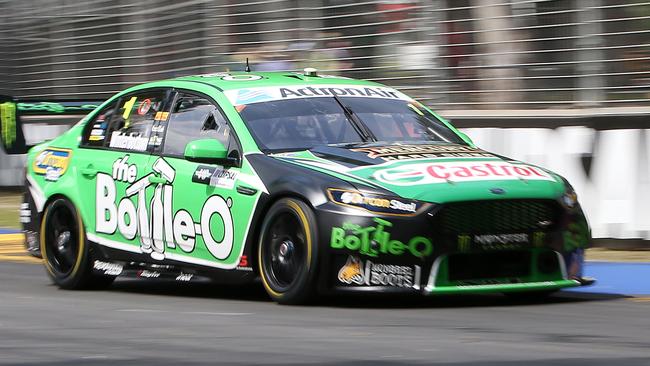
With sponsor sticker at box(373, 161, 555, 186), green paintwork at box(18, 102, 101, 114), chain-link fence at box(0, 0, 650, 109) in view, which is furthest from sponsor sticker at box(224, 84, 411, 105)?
green paintwork at box(18, 102, 101, 114)

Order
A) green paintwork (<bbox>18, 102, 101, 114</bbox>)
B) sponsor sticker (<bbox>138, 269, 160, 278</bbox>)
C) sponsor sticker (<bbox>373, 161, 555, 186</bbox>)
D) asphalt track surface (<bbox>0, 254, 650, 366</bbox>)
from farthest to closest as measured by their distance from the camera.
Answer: green paintwork (<bbox>18, 102, 101, 114</bbox>), sponsor sticker (<bbox>138, 269, 160, 278</bbox>), sponsor sticker (<bbox>373, 161, 555, 186</bbox>), asphalt track surface (<bbox>0, 254, 650, 366</bbox>)

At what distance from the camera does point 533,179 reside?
8258 millimetres

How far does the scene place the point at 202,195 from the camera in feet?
29.1

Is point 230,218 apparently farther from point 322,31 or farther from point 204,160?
point 322,31

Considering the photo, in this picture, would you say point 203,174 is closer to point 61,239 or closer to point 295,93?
point 295,93

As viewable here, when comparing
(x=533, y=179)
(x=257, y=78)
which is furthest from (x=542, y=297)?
(x=257, y=78)

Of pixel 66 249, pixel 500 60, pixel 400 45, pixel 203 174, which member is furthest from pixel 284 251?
pixel 400 45

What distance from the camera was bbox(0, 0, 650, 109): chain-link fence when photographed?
1205 cm

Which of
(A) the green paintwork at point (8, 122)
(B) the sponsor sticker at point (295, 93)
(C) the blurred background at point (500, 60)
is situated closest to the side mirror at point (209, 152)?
(B) the sponsor sticker at point (295, 93)

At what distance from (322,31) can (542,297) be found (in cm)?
680

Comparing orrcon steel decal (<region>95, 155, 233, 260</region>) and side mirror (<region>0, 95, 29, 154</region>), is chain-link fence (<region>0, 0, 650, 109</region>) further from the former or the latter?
orrcon steel decal (<region>95, 155, 233, 260</region>)

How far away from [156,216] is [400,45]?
545 cm

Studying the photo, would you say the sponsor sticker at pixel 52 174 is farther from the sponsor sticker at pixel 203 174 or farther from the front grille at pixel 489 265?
the front grille at pixel 489 265

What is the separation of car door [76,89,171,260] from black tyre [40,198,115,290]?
183 mm
